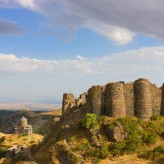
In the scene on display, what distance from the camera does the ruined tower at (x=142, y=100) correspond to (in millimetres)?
47750

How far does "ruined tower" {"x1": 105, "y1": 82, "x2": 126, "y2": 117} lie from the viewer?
46844 millimetres

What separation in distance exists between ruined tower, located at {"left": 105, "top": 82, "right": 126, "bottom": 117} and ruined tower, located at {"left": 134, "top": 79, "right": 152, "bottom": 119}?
182 cm

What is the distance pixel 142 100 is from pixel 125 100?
6.70 feet

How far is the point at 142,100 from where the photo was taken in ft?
157

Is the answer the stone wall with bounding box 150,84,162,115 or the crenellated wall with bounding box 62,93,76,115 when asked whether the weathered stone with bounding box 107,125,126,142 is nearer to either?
the stone wall with bounding box 150,84,162,115

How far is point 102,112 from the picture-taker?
4788cm

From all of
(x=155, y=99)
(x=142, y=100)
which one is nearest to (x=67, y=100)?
(x=142, y=100)

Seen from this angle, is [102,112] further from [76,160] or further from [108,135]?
[76,160]

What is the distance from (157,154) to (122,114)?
6.76 metres

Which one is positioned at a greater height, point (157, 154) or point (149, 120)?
point (149, 120)

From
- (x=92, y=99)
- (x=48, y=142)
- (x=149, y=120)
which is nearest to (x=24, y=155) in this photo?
(x=48, y=142)

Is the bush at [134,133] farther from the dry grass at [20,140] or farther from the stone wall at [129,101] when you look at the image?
the dry grass at [20,140]

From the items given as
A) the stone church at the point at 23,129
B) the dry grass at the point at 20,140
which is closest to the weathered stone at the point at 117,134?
the dry grass at the point at 20,140

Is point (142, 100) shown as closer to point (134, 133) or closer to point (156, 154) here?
point (134, 133)
